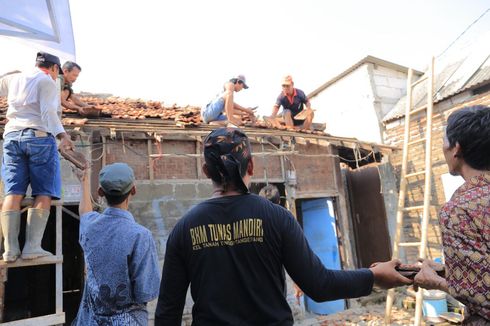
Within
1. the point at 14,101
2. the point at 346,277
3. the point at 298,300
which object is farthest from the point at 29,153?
the point at 298,300

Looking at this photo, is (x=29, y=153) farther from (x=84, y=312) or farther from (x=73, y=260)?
(x=73, y=260)

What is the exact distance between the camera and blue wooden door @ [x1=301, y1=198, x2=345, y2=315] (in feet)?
23.6

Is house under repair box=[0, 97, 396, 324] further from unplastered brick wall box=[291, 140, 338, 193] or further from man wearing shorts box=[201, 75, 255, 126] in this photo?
man wearing shorts box=[201, 75, 255, 126]

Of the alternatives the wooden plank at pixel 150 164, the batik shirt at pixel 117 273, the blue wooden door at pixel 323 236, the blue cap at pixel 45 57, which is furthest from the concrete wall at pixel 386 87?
the batik shirt at pixel 117 273

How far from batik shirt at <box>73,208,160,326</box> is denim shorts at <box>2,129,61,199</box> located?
1250 millimetres

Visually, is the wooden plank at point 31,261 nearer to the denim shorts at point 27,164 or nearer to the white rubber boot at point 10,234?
the white rubber boot at point 10,234

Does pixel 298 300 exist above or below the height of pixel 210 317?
below

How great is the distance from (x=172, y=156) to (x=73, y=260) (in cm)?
520

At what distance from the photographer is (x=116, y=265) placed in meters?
1.84

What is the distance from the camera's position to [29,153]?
2.86 meters

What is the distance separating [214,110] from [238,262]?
17.7 feet

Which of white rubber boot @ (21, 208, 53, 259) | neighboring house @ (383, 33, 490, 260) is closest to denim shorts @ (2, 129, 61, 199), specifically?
white rubber boot @ (21, 208, 53, 259)

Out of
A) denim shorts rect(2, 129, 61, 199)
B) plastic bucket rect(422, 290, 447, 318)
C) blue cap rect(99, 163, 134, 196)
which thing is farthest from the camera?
plastic bucket rect(422, 290, 447, 318)

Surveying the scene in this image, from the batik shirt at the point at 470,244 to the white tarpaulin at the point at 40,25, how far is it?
10.1 feet
